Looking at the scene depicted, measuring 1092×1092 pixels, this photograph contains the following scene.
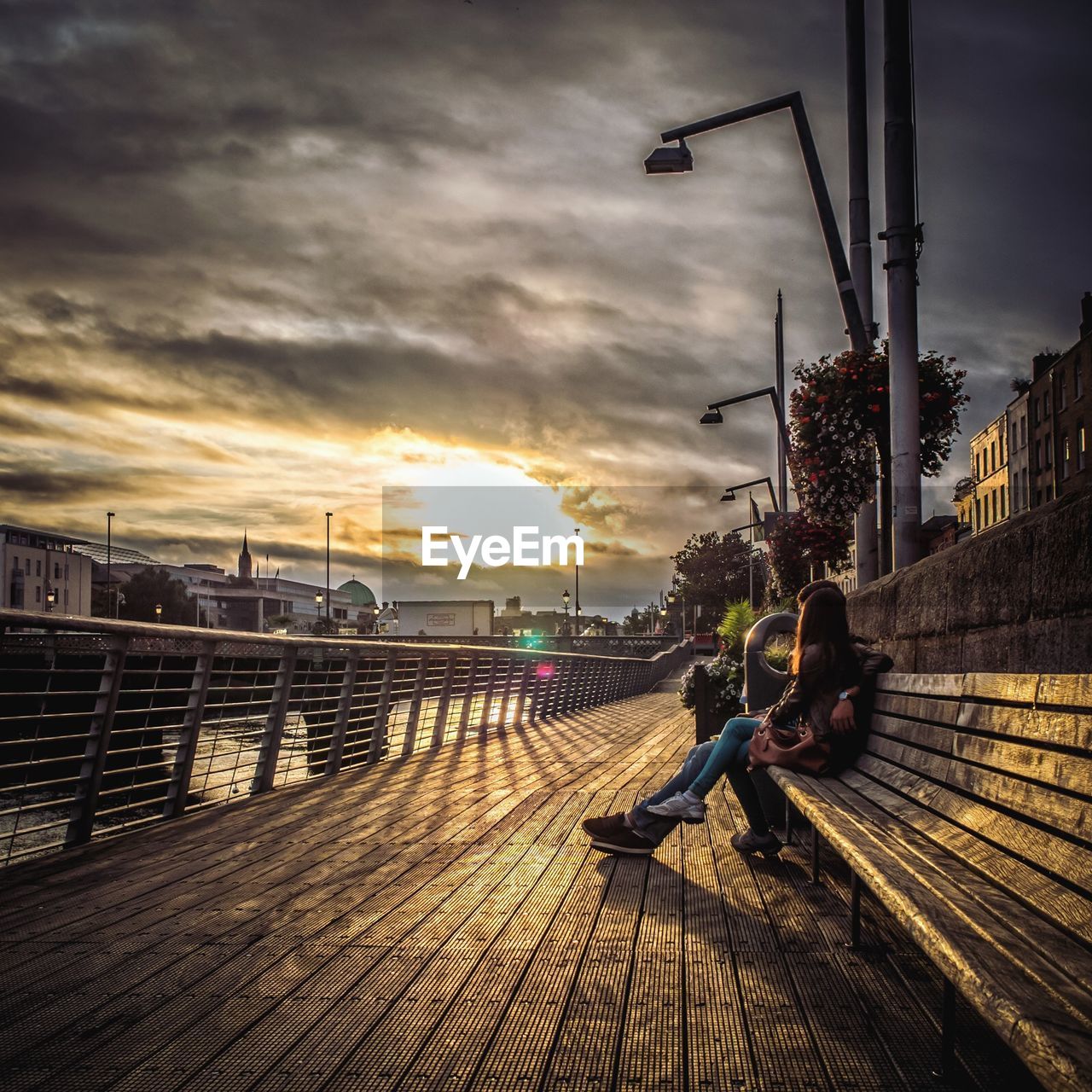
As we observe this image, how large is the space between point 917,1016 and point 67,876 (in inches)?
167

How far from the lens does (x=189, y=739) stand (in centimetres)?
777

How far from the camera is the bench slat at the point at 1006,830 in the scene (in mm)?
2404

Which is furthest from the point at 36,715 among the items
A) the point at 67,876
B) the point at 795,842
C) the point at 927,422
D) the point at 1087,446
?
the point at 1087,446

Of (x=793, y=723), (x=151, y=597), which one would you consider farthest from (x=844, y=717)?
(x=151, y=597)

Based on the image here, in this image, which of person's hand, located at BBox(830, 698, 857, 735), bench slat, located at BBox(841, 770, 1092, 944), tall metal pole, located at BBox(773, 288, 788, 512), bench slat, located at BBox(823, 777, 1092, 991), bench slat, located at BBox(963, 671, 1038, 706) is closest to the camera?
bench slat, located at BBox(823, 777, 1092, 991)

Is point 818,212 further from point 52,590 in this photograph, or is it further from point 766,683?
point 52,590

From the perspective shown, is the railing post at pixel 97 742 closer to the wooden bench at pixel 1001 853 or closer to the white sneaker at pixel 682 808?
the white sneaker at pixel 682 808

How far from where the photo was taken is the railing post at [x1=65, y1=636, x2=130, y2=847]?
658 cm

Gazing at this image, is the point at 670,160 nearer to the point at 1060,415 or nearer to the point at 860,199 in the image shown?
the point at 860,199

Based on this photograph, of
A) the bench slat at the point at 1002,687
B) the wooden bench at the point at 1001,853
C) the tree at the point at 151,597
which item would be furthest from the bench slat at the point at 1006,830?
the tree at the point at 151,597

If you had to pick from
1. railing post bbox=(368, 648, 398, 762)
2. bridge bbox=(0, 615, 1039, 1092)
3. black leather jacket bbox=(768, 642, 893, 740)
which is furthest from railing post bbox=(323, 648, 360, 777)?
black leather jacket bbox=(768, 642, 893, 740)

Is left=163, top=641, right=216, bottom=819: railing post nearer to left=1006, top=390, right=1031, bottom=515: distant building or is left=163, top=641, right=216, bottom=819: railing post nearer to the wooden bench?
the wooden bench

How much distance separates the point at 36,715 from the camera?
6035 millimetres

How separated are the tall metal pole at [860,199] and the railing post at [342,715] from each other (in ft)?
18.0
